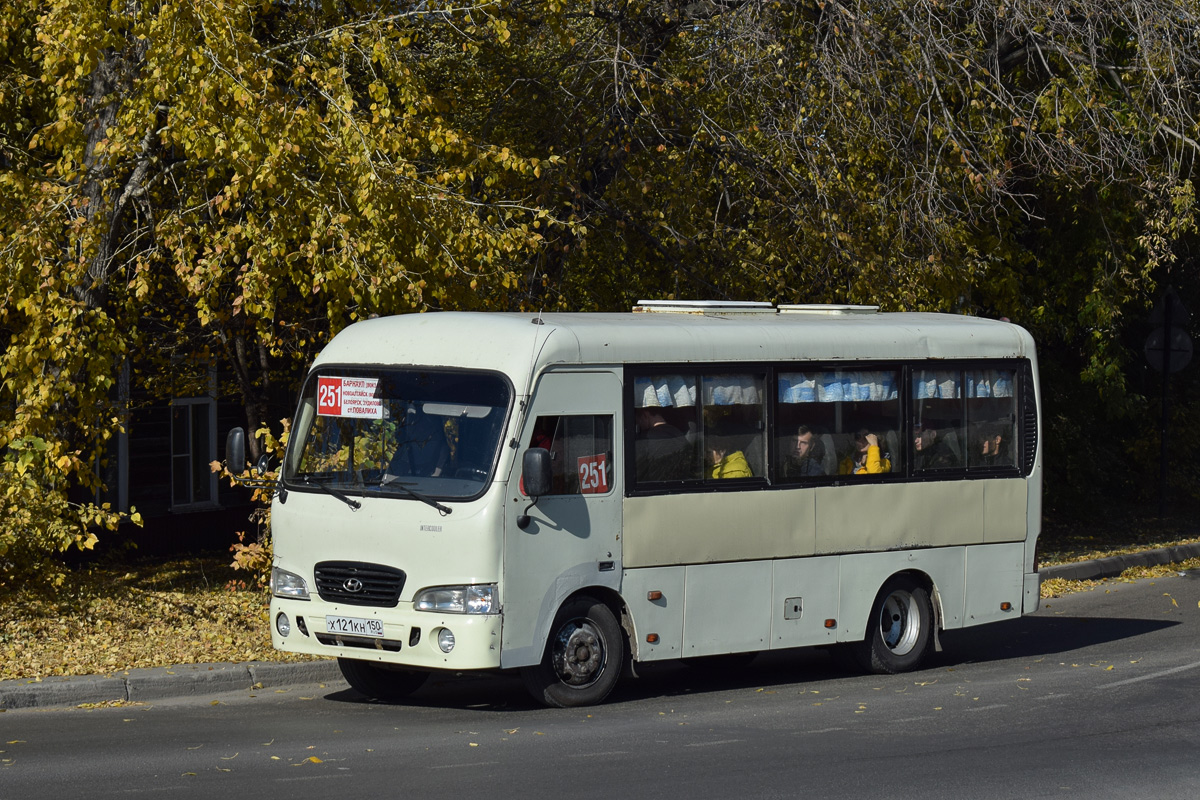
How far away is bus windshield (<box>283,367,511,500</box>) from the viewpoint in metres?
9.97

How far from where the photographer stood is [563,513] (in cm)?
1016

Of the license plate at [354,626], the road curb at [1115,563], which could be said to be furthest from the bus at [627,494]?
the road curb at [1115,563]

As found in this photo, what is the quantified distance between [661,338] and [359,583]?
2586 mm

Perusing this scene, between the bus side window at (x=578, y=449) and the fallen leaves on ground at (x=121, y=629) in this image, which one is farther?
the fallen leaves on ground at (x=121, y=629)

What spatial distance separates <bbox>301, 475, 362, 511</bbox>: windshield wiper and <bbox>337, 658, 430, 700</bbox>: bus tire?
1.23 metres

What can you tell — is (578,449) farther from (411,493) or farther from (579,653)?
(579,653)

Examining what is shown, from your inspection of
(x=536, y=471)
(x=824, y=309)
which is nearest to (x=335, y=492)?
(x=536, y=471)

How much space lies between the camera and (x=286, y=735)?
9.23 metres

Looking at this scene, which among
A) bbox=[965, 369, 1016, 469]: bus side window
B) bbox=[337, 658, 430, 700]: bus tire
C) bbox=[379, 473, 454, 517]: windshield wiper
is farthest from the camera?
bbox=[965, 369, 1016, 469]: bus side window

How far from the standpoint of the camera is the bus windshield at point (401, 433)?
9970 millimetres

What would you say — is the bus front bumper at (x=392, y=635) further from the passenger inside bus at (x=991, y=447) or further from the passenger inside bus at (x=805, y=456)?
the passenger inside bus at (x=991, y=447)

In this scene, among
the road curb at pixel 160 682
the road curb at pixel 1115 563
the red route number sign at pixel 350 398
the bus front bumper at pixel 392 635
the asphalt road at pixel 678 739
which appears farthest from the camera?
the road curb at pixel 1115 563

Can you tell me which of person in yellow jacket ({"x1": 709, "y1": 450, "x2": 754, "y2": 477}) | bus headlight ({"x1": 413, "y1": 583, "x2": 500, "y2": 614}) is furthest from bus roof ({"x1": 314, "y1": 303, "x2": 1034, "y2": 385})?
bus headlight ({"x1": 413, "y1": 583, "x2": 500, "y2": 614})

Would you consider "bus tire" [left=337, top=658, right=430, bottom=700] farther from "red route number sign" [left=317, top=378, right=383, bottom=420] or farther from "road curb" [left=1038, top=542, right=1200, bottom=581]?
"road curb" [left=1038, top=542, right=1200, bottom=581]
